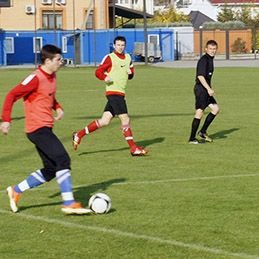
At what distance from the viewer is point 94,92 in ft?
107

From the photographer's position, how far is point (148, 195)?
1086 cm

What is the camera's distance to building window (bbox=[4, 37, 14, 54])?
71.0 metres

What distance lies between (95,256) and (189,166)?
18.9ft

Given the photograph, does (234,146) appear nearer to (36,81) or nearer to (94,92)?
(36,81)

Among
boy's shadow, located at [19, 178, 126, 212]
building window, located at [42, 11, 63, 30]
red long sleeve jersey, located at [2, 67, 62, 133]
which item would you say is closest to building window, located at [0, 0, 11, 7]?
building window, located at [42, 11, 63, 30]

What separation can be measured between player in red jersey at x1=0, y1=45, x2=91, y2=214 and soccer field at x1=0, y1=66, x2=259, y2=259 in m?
0.32

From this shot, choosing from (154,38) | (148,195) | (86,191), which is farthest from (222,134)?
(154,38)

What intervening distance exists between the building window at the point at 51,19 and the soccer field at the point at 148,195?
57.4 m

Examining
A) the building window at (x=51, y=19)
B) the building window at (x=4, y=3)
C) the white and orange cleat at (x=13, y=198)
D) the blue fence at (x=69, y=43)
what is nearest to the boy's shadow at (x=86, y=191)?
the white and orange cleat at (x=13, y=198)

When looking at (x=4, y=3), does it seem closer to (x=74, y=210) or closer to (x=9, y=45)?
(x=9, y=45)

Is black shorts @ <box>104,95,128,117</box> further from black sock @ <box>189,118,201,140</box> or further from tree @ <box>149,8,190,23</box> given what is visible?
tree @ <box>149,8,190,23</box>

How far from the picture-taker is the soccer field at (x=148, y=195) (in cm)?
→ 814

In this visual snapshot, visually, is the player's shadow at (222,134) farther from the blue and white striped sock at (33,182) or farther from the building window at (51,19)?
the building window at (51,19)

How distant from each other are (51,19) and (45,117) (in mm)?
69877
